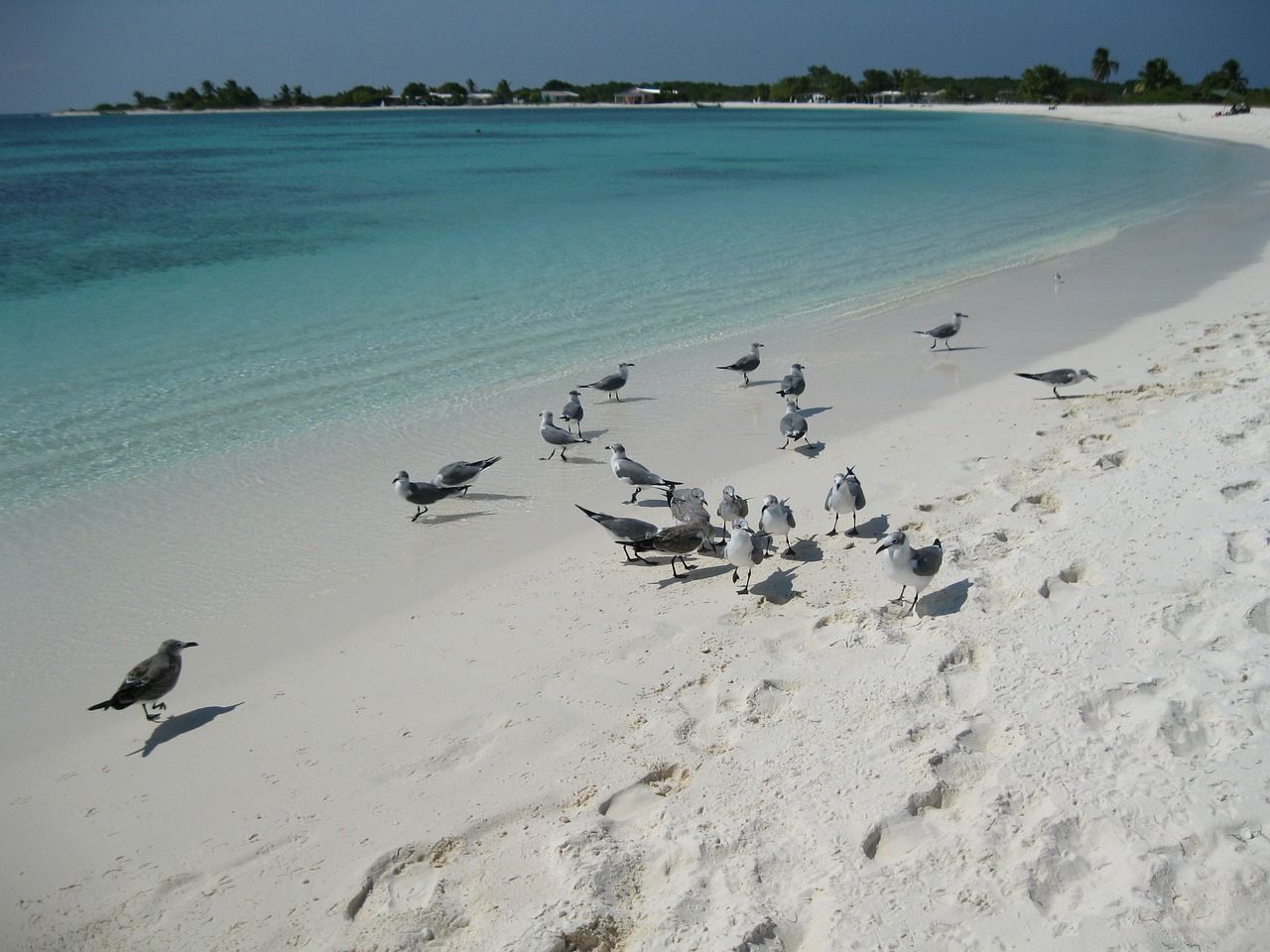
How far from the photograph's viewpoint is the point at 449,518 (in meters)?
8.72

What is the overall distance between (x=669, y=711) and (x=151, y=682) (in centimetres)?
324

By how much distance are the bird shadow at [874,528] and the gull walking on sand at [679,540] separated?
1.23 meters

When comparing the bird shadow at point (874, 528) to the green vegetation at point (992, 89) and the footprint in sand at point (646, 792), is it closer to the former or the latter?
the footprint in sand at point (646, 792)

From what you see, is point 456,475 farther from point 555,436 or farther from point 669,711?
point 669,711

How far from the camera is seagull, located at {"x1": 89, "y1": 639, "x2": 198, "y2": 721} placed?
5.73 m

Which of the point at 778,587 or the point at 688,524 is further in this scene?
the point at 688,524

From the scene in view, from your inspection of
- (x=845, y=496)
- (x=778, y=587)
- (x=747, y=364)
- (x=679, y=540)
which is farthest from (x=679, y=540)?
(x=747, y=364)

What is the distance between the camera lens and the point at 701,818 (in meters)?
4.34

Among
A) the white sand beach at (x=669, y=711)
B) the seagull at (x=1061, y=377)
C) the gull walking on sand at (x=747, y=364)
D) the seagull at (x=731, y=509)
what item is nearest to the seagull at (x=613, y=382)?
the gull walking on sand at (x=747, y=364)

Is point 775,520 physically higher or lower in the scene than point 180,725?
higher

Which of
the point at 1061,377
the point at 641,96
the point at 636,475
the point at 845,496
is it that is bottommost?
the point at 636,475

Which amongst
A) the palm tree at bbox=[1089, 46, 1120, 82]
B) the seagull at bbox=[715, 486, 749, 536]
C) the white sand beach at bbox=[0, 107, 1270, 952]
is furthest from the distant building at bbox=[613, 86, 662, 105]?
the seagull at bbox=[715, 486, 749, 536]

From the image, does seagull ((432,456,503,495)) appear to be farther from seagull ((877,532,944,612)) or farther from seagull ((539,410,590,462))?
seagull ((877,532,944,612))

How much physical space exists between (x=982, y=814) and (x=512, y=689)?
9.20 feet
